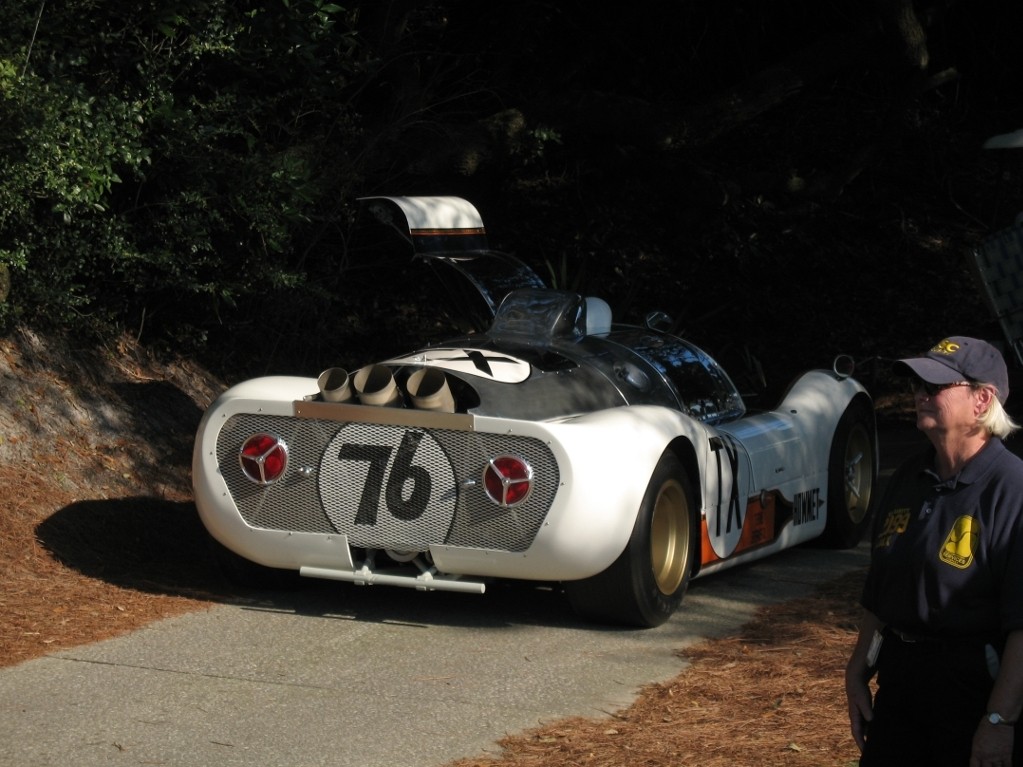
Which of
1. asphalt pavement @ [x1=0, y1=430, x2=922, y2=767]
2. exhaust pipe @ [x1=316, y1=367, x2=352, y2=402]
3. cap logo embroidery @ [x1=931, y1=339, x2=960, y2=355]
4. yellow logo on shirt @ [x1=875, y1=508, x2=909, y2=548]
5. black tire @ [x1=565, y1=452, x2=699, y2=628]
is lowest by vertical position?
asphalt pavement @ [x1=0, y1=430, x2=922, y2=767]

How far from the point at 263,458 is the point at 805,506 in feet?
10.3

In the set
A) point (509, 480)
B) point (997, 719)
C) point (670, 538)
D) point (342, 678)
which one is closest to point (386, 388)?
point (509, 480)

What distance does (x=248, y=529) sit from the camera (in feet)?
21.8

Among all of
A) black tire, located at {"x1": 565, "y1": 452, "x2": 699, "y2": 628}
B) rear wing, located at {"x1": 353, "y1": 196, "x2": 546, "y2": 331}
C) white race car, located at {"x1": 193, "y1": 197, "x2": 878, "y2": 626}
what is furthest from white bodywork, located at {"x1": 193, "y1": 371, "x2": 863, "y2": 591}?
rear wing, located at {"x1": 353, "y1": 196, "x2": 546, "y2": 331}

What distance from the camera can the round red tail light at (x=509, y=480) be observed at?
6.18 m

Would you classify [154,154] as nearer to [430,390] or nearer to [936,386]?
[430,390]

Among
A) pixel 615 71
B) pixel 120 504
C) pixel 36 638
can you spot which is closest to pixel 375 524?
pixel 36 638

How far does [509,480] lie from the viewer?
6.18 m

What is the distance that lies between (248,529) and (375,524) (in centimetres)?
65

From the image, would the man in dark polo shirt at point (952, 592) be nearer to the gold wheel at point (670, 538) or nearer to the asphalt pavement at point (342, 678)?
the asphalt pavement at point (342, 678)

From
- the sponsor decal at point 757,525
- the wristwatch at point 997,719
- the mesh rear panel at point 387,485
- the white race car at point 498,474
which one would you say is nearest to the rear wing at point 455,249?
the white race car at point 498,474

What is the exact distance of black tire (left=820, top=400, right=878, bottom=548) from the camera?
8.31 metres

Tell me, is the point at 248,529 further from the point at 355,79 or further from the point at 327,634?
the point at 355,79

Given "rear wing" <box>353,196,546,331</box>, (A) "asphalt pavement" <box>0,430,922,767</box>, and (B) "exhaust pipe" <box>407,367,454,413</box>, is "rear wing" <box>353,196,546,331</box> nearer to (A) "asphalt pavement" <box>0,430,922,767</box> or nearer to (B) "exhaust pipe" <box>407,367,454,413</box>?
(B) "exhaust pipe" <box>407,367,454,413</box>
